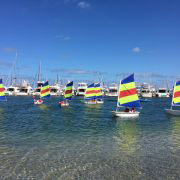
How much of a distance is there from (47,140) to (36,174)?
883cm

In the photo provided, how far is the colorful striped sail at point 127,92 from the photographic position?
40.5 meters

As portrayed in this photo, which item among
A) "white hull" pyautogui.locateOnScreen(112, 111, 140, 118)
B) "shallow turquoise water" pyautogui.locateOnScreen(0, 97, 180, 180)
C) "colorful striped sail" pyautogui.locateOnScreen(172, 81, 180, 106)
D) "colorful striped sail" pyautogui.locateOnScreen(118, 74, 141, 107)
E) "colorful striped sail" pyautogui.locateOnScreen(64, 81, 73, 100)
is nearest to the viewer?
"shallow turquoise water" pyautogui.locateOnScreen(0, 97, 180, 180)

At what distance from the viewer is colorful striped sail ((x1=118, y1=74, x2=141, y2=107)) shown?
133ft

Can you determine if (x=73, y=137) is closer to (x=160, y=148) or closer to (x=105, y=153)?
(x=105, y=153)

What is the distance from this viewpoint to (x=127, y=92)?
40.7m

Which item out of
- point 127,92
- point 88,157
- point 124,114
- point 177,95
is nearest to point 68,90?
point 127,92

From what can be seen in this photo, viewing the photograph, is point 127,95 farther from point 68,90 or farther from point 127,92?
point 68,90

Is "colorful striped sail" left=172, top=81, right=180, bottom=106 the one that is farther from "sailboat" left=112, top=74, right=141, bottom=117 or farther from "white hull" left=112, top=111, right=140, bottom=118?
"white hull" left=112, top=111, right=140, bottom=118

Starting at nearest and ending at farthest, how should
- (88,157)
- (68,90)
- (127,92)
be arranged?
(88,157) < (127,92) < (68,90)

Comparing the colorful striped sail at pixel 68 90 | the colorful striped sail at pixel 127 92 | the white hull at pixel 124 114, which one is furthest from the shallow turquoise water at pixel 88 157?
the colorful striped sail at pixel 68 90

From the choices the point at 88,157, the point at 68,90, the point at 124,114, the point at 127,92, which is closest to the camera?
the point at 88,157

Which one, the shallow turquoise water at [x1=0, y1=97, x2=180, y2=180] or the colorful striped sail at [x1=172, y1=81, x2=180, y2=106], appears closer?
the shallow turquoise water at [x1=0, y1=97, x2=180, y2=180]

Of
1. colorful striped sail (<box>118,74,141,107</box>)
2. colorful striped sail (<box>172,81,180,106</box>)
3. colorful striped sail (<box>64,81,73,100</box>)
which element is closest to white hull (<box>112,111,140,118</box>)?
colorful striped sail (<box>118,74,141,107</box>)

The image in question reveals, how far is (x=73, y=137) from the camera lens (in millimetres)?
23734
